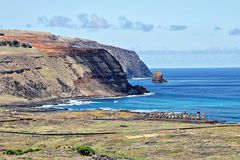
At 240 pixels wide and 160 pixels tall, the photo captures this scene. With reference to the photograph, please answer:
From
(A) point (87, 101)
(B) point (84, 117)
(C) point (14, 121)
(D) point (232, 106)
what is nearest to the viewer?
(C) point (14, 121)

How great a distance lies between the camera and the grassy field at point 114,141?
195 ft

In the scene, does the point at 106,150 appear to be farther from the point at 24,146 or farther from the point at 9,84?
the point at 9,84

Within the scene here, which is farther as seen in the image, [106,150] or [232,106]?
[232,106]

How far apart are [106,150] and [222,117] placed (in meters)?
71.7

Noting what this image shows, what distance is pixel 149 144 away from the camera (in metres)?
69.4

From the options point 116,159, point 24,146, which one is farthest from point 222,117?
point 116,159

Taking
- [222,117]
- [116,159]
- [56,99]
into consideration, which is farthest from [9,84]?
[116,159]

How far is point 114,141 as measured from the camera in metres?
73.9

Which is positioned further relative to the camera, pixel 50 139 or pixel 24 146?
pixel 50 139

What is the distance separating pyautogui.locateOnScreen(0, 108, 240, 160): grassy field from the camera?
59.4 metres

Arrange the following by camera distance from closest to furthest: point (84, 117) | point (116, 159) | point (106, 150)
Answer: point (116, 159) < point (106, 150) < point (84, 117)

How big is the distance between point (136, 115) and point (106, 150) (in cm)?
6759

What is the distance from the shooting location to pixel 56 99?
→ 7539 inches

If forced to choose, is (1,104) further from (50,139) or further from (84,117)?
(50,139)
